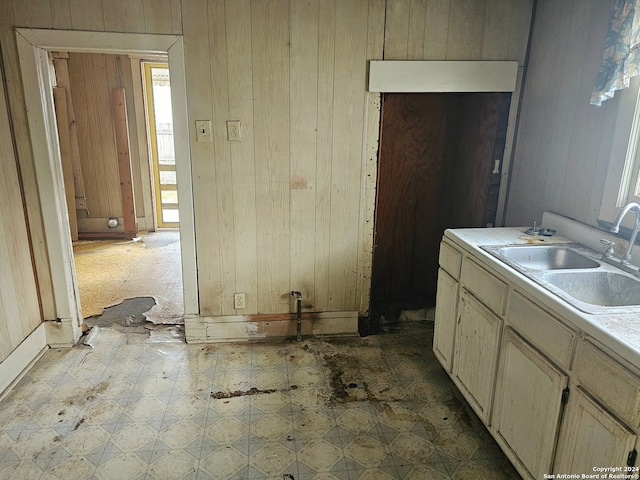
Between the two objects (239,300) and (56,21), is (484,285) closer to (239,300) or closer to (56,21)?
(239,300)

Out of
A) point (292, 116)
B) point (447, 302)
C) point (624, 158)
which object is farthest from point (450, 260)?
point (292, 116)

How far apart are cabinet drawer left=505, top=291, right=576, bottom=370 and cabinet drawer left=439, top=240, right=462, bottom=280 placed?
0.49 metres

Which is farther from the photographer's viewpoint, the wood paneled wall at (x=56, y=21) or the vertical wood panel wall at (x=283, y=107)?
the vertical wood panel wall at (x=283, y=107)

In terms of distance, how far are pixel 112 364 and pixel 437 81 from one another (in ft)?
8.87

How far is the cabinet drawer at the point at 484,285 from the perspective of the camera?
77.9 inches

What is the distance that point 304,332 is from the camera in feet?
10.6

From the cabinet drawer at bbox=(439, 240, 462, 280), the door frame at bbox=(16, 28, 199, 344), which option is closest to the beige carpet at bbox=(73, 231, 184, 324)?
the door frame at bbox=(16, 28, 199, 344)

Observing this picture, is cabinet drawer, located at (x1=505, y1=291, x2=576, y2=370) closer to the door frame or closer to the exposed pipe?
the exposed pipe

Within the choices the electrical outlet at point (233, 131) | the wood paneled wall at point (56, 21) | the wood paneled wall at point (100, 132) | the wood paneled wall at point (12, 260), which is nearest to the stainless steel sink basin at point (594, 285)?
the electrical outlet at point (233, 131)

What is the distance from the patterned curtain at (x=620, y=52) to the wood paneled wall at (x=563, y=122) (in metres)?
0.11

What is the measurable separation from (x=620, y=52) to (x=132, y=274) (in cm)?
407

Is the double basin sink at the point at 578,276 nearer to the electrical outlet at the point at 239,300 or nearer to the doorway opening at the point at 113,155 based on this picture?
the electrical outlet at the point at 239,300

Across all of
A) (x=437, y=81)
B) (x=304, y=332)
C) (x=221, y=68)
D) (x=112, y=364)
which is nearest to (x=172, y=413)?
(x=112, y=364)

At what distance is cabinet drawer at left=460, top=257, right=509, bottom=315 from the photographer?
1979mm
